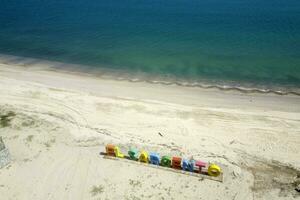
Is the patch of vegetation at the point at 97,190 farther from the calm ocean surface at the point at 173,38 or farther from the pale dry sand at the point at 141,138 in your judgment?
the calm ocean surface at the point at 173,38

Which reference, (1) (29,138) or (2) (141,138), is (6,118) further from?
(2) (141,138)

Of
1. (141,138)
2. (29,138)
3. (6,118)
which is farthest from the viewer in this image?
(6,118)

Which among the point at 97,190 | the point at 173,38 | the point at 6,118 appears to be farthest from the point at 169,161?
the point at 173,38

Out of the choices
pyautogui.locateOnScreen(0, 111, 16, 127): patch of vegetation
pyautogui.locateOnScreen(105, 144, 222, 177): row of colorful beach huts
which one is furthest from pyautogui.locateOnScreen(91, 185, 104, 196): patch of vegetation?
pyautogui.locateOnScreen(0, 111, 16, 127): patch of vegetation

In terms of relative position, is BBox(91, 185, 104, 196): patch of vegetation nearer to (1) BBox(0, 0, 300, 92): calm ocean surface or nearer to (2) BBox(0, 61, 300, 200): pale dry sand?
(2) BBox(0, 61, 300, 200): pale dry sand

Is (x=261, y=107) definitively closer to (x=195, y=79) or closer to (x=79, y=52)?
(x=195, y=79)

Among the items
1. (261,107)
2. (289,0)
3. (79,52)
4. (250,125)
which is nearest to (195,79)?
(261,107)

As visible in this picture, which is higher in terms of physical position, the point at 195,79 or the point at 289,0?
the point at 289,0
